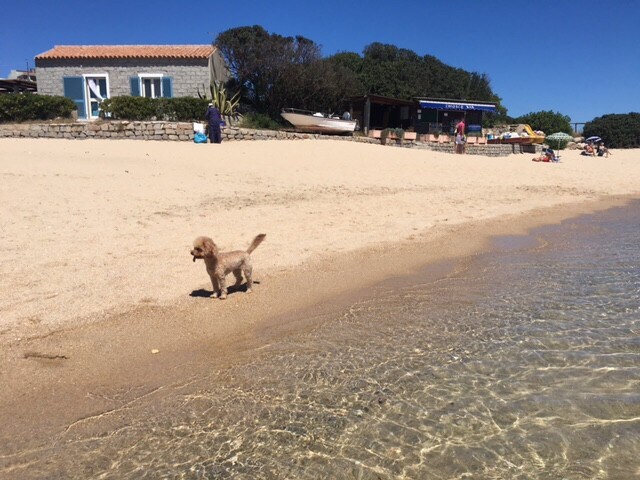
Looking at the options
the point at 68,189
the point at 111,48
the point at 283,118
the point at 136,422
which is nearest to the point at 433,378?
the point at 136,422

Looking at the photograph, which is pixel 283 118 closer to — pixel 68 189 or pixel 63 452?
pixel 68 189

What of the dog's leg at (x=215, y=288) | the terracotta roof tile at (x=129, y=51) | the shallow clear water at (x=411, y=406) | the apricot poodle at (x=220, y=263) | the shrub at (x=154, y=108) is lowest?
the shallow clear water at (x=411, y=406)

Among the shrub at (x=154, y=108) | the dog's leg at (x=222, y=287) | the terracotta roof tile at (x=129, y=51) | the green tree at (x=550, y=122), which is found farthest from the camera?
the green tree at (x=550, y=122)

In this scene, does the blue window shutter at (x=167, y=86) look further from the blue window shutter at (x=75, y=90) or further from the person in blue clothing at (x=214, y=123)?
the person in blue clothing at (x=214, y=123)

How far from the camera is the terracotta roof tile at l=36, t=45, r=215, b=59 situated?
2464 centimetres

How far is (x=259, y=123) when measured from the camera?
23.7 meters

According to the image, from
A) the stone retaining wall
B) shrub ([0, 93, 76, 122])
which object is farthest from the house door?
the stone retaining wall

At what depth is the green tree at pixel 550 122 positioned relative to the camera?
40781 millimetres

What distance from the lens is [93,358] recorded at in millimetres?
4102

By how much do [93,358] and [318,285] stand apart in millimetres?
2781

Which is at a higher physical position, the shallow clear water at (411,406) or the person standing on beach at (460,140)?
the person standing on beach at (460,140)

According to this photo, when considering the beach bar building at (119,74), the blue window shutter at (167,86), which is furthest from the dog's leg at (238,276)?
the blue window shutter at (167,86)

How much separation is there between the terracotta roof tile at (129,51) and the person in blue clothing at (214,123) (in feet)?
25.0

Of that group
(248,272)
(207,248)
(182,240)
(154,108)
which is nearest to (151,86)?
(154,108)
